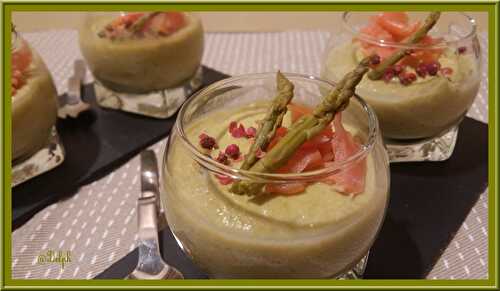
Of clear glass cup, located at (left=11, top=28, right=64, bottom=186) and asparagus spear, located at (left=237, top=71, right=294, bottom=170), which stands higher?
asparagus spear, located at (left=237, top=71, right=294, bottom=170)

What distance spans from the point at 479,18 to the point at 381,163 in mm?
1709

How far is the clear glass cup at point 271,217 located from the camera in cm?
91

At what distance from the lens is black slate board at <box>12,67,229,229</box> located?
144 cm

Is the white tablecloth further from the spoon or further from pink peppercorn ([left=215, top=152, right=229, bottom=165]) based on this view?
pink peppercorn ([left=215, top=152, right=229, bottom=165])

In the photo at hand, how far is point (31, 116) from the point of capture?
145 centimetres

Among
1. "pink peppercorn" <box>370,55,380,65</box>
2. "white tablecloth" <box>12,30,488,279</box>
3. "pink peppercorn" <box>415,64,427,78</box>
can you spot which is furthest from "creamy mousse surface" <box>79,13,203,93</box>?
"pink peppercorn" <box>415,64,427,78</box>

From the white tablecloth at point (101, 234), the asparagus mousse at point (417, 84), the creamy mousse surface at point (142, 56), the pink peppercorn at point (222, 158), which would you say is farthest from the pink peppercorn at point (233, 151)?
the creamy mousse surface at point (142, 56)

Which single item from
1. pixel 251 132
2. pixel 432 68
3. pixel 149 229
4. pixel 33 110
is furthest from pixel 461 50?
pixel 33 110

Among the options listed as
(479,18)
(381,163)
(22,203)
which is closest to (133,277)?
(22,203)

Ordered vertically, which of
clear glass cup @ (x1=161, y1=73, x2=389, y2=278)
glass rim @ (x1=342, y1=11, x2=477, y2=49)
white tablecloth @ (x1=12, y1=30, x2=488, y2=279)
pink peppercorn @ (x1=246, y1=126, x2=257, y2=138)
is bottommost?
white tablecloth @ (x1=12, y1=30, x2=488, y2=279)

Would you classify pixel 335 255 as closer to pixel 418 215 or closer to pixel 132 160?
pixel 418 215

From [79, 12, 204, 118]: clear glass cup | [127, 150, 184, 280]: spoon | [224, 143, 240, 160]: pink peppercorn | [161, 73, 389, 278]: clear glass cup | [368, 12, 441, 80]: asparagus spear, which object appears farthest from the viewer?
[79, 12, 204, 118]: clear glass cup

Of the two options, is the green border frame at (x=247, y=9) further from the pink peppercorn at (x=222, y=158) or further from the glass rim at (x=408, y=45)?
the pink peppercorn at (x=222, y=158)

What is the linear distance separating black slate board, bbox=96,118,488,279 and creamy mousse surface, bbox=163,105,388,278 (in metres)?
0.23
